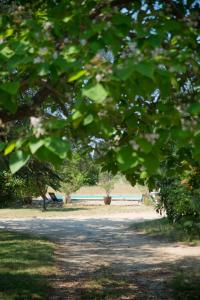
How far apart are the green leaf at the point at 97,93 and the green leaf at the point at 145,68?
23cm

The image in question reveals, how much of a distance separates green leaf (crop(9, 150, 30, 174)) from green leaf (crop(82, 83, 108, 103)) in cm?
50

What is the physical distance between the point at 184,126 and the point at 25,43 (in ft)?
3.81

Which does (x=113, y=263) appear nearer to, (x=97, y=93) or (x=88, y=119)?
(x=88, y=119)

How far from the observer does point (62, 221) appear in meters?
25.7

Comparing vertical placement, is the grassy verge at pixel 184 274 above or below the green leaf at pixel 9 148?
below

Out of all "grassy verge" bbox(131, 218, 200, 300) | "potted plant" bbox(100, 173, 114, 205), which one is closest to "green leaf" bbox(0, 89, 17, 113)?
"grassy verge" bbox(131, 218, 200, 300)

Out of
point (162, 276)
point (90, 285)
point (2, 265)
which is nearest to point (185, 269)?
point (162, 276)

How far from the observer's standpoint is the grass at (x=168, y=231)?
16031 millimetres

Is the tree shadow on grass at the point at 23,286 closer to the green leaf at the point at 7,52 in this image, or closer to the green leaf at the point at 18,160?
the green leaf at the point at 7,52

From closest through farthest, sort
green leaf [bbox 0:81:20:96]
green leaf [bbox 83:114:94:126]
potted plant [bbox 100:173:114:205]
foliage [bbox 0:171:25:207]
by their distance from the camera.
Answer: green leaf [bbox 83:114:94:126] < green leaf [bbox 0:81:20:96] < foliage [bbox 0:171:25:207] < potted plant [bbox 100:173:114:205]

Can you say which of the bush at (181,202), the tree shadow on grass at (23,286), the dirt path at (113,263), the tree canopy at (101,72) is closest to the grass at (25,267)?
the tree shadow on grass at (23,286)

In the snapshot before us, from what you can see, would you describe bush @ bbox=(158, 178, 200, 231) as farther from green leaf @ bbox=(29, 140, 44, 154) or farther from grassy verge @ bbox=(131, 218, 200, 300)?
green leaf @ bbox=(29, 140, 44, 154)

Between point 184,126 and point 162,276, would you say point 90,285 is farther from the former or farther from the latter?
point 184,126

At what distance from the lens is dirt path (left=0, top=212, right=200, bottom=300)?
8875mm
